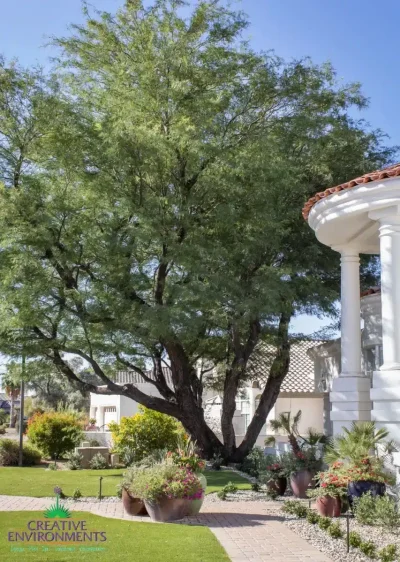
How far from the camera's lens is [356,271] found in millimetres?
14812

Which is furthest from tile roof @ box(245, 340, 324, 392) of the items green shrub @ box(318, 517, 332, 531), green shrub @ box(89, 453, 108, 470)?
green shrub @ box(318, 517, 332, 531)

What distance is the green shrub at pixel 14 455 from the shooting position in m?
25.4

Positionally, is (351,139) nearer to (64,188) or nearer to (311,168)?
(311,168)

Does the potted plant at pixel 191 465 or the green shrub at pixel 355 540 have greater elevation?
the potted plant at pixel 191 465

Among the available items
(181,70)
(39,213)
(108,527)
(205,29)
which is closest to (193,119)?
(181,70)

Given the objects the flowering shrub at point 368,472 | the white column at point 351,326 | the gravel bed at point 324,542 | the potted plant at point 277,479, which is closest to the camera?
the gravel bed at point 324,542

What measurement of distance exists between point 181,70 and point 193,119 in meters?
1.58

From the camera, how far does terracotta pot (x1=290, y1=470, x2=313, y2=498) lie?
48.6 feet

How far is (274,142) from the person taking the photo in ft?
71.0

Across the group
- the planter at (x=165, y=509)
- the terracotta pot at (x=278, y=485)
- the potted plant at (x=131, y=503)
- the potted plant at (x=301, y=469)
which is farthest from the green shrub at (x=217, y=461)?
the planter at (x=165, y=509)

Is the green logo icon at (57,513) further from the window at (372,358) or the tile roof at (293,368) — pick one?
the tile roof at (293,368)

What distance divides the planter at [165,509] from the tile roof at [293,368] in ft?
42.8

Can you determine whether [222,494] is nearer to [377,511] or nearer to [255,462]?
[377,511]

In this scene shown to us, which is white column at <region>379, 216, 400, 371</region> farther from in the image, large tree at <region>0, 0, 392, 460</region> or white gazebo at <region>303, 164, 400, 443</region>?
large tree at <region>0, 0, 392, 460</region>
